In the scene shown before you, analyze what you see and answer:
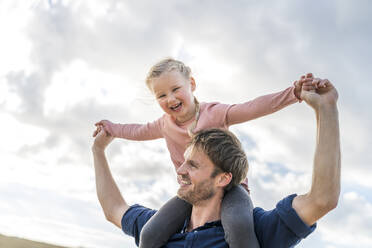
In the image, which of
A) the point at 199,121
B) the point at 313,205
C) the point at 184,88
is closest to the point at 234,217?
the point at 313,205

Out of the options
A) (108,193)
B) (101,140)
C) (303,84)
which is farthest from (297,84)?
(101,140)

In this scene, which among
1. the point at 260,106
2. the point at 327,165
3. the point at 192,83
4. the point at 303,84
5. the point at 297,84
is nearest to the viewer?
the point at 327,165

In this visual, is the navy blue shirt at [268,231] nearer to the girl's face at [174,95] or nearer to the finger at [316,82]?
the finger at [316,82]

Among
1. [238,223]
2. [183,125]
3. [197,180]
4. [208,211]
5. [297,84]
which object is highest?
[183,125]

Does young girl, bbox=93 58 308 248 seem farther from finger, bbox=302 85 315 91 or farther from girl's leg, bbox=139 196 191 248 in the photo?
finger, bbox=302 85 315 91

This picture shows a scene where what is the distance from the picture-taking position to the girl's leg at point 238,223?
7.11ft

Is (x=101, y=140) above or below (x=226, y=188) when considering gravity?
above

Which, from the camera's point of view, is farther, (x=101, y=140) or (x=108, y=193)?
(x=101, y=140)

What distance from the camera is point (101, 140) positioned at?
3346 mm

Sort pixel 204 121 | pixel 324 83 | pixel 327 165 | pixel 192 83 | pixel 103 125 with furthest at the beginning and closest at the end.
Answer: pixel 103 125, pixel 192 83, pixel 204 121, pixel 324 83, pixel 327 165

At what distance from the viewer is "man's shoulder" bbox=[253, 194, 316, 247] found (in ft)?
6.90

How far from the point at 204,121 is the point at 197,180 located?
618mm

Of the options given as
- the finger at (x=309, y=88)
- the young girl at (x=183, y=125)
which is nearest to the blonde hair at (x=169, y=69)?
the young girl at (x=183, y=125)

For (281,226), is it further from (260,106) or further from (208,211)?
(260,106)
